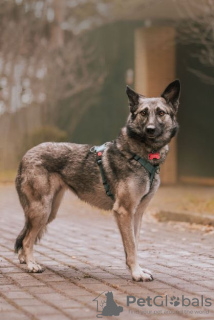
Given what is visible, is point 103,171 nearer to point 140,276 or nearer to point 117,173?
point 117,173

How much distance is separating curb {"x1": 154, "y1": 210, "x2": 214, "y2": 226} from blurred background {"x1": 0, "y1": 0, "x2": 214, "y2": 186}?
11.9 feet

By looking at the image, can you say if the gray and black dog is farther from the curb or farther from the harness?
the curb

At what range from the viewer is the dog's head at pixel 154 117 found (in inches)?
232

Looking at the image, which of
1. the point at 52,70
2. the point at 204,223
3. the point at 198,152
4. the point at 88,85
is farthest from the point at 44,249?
the point at 52,70

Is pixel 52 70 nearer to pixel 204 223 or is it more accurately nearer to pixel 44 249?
pixel 204 223

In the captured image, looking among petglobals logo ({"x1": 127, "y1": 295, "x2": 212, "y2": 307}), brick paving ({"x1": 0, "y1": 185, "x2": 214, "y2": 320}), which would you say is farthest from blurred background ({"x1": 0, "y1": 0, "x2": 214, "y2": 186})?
petglobals logo ({"x1": 127, "y1": 295, "x2": 212, "y2": 307})

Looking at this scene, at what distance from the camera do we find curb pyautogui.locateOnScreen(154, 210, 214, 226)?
976cm

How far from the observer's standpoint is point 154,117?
589 cm

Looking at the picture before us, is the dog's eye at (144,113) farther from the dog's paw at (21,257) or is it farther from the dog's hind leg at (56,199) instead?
the dog's paw at (21,257)

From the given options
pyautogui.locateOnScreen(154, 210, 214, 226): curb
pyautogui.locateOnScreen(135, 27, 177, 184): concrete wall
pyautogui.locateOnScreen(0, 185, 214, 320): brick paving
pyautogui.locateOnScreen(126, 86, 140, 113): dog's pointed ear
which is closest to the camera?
pyautogui.locateOnScreen(0, 185, 214, 320): brick paving

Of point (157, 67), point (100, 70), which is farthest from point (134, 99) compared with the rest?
point (100, 70)

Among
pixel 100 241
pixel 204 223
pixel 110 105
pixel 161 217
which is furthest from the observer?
pixel 110 105

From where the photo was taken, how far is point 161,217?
10867 millimetres

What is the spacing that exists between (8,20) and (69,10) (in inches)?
143
